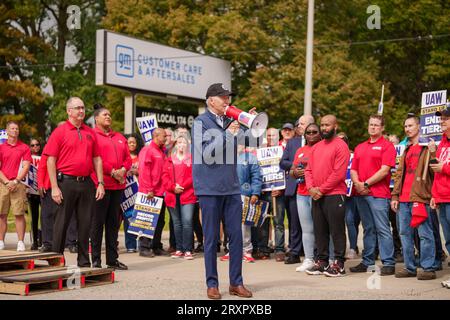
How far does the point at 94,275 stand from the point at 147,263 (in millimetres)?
2830

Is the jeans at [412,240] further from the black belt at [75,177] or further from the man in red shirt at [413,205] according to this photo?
the black belt at [75,177]

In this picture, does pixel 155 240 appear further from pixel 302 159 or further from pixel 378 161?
pixel 378 161

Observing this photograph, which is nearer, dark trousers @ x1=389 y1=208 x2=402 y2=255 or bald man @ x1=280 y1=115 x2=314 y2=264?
bald man @ x1=280 y1=115 x2=314 y2=264

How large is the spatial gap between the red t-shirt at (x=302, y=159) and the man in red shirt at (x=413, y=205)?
1.34 metres

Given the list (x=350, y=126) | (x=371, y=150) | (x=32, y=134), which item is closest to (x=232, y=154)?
(x=371, y=150)

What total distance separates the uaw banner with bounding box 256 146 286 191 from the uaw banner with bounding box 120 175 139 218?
2.54 metres

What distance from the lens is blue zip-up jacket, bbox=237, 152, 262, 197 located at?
41.8 ft

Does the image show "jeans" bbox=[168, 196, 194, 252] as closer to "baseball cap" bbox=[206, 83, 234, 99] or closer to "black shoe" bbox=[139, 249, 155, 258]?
"black shoe" bbox=[139, 249, 155, 258]

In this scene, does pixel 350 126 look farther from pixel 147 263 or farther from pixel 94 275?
pixel 94 275

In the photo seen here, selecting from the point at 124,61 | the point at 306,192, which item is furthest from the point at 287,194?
the point at 124,61

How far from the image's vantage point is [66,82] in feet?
143

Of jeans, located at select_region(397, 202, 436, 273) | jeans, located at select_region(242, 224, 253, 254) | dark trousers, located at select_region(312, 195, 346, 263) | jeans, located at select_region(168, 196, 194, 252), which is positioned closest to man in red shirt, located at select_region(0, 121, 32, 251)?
jeans, located at select_region(168, 196, 194, 252)

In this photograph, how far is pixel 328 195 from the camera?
1058 centimetres

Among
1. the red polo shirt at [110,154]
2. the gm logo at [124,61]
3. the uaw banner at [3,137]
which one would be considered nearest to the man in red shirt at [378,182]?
the red polo shirt at [110,154]
